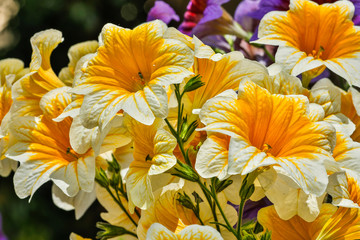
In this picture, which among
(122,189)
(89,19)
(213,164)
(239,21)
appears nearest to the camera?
(213,164)

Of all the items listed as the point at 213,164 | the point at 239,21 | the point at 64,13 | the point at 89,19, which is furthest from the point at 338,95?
the point at 64,13

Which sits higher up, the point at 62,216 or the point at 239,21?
the point at 239,21

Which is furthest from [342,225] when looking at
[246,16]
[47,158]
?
[246,16]

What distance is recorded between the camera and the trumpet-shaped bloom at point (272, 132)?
1.07 ft

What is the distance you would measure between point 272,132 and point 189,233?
0.30 ft

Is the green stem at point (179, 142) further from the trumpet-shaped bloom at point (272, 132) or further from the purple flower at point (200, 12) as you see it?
the purple flower at point (200, 12)

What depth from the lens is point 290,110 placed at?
0.36m

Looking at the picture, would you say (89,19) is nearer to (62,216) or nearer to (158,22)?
(62,216)

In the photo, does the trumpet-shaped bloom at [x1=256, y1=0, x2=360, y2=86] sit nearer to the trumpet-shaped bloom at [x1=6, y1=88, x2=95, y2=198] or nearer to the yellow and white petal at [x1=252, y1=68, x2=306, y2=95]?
the yellow and white petal at [x1=252, y1=68, x2=306, y2=95]

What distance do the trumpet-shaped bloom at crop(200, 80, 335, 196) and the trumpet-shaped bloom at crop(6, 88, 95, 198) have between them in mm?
109

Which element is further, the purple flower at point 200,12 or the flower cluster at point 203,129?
the purple flower at point 200,12

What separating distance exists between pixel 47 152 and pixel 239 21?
1.03 feet

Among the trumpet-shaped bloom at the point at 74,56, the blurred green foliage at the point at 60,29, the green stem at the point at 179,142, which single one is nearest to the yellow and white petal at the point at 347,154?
the green stem at the point at 179,142

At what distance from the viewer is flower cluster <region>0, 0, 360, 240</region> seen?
1.14 ft
